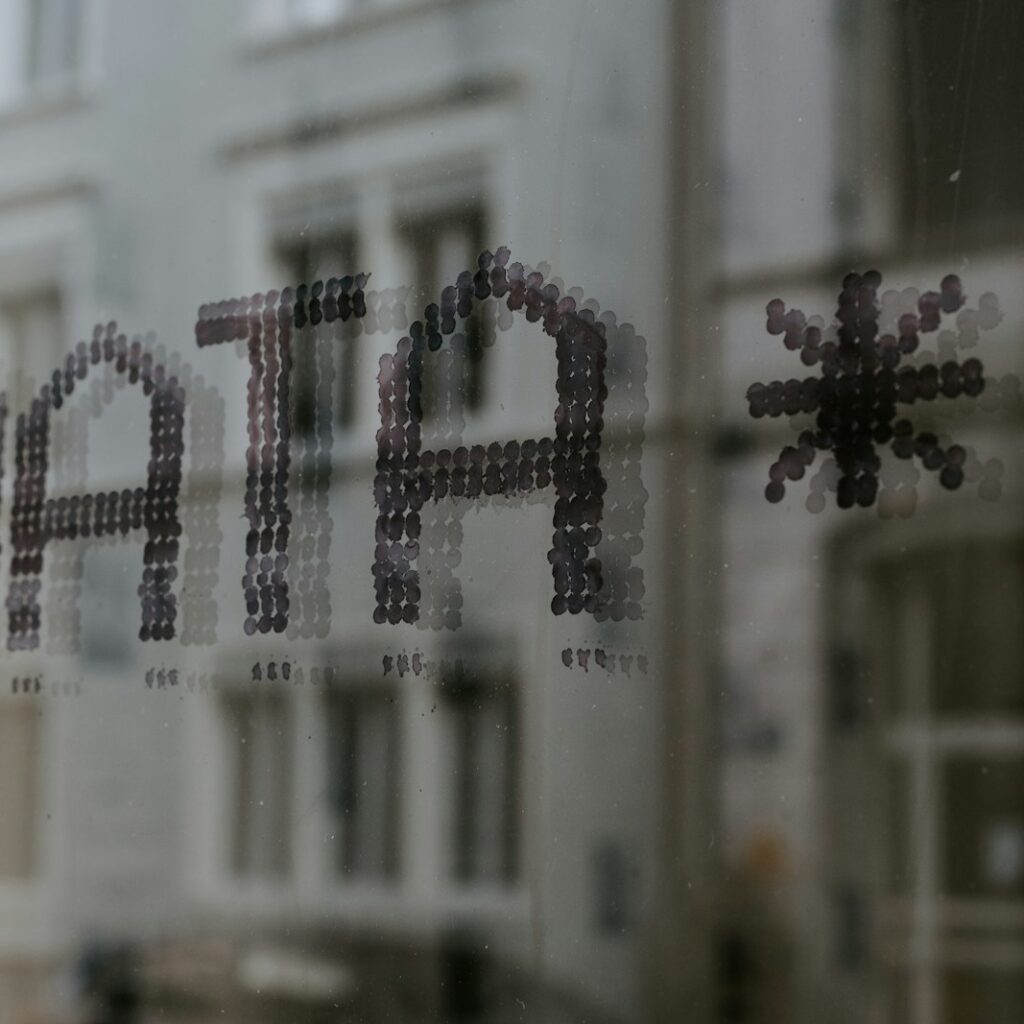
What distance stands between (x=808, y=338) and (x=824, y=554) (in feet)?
0.35

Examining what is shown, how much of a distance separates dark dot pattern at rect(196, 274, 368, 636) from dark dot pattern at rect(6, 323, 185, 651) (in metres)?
0.06

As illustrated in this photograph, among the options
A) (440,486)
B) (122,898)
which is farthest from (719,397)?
(122,898)

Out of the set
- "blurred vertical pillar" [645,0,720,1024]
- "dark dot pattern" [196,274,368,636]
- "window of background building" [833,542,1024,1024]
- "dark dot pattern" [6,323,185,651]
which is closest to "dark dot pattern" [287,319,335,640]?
"dark dot pattern" [196,274,368,636]

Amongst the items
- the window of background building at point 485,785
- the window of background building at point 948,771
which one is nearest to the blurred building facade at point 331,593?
the window of background building at point 485,785

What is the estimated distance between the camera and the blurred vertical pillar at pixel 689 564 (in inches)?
30.9

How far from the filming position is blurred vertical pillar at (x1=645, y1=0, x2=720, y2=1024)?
0.78 meters

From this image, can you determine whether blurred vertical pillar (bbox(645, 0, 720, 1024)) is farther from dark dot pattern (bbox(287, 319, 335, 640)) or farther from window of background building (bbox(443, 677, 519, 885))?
dark dot pattern (bbox(287, 319, 335, 640))

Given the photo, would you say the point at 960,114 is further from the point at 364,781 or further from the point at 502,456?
the point at 364,781

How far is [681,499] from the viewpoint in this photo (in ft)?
2.69

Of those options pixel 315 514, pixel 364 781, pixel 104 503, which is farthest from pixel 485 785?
pixel 104 503

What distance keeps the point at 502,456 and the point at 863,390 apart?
217 millimetres

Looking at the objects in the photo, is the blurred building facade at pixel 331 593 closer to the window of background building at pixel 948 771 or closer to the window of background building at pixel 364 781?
the window of background building at pixel 364 781

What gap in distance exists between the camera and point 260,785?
96 centimetres

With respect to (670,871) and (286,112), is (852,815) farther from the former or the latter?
(286,112)
